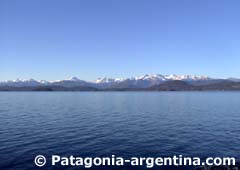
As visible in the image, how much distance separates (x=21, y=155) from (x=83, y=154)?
7.44 meters

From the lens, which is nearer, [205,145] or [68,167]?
[68,167]

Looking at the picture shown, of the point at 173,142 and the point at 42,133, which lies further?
the point at 42,133

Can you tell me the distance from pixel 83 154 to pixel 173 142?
14.1 m

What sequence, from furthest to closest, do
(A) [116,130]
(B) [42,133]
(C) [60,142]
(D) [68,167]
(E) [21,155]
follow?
(A) [116,130], (B) [42,133], (C) [60,142], (E) [21,155], (D) [68,167]

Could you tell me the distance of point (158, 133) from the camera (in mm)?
43625

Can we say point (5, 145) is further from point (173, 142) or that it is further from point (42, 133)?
point (173, 142)

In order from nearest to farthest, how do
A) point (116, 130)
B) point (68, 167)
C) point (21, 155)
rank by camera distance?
point (68, 167) < point (21, 155) < point (116, 130)

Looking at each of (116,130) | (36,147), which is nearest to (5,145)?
(36,147)

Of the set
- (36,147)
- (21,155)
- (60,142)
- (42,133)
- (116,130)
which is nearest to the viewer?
(21,155)

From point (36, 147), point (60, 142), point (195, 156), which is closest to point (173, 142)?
point (195, 156)

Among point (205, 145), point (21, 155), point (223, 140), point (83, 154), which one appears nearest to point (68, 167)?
point (83, 154)

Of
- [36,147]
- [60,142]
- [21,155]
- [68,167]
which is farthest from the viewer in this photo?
[60,142]

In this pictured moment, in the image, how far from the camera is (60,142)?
36219 mm

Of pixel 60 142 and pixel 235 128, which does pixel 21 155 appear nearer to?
pixel 60 142
